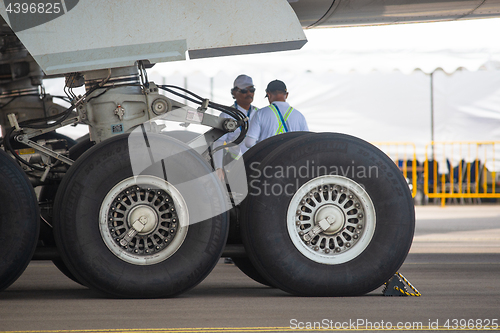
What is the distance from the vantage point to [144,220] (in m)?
4.32

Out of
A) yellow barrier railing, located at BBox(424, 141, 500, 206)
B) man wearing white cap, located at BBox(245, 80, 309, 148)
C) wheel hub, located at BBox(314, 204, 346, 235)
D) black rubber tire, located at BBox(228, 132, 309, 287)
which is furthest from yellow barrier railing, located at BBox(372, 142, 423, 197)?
wheel hub, located at BBox(314, 204, 346, 235)

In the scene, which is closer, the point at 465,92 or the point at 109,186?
the point at 109,186

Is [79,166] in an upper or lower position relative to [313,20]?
lower

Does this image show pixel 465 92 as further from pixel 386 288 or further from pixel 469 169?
pixel 386 288

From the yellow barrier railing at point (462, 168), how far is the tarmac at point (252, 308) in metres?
9.29

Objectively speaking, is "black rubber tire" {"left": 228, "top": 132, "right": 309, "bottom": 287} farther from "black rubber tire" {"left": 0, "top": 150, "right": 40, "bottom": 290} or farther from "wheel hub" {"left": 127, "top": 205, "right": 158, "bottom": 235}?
"black rubber tire" {"left": 0, "top": 150, "right": 40, "bottom": 290}

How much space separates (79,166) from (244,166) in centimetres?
114

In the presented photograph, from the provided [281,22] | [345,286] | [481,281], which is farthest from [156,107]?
[481,281]

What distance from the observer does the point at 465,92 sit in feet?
50.0

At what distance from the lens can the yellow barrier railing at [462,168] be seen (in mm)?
15102

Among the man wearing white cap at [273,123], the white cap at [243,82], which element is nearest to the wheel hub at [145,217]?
the man wearing white cap at [273,123]

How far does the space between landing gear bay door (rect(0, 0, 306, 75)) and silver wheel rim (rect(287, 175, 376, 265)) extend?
1.01 m

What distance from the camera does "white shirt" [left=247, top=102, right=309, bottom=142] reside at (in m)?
6.80

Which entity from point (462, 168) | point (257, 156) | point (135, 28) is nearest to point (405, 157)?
point (462, 168)
